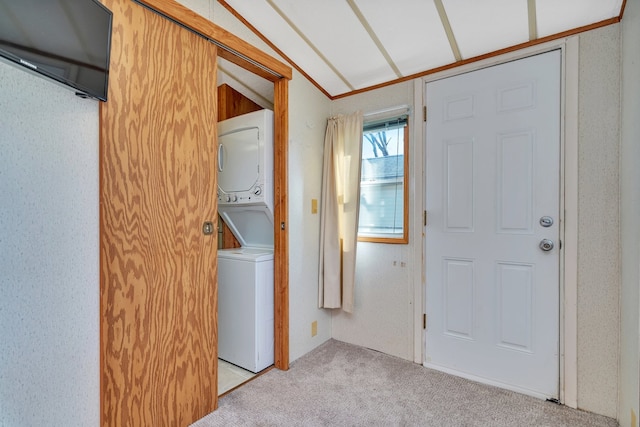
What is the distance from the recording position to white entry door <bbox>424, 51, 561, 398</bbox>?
72.0 inches

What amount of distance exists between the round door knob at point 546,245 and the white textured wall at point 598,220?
13cm

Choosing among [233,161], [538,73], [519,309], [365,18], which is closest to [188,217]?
[233,161]

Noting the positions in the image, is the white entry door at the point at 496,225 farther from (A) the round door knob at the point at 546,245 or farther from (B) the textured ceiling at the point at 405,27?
(B) the textured ceiling at the point at 405,27

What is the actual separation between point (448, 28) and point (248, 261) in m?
1.98

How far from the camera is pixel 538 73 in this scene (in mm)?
1848

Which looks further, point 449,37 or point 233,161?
point 233,161

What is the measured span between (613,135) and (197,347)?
2.58 meters

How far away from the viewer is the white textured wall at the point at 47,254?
1.03 meters

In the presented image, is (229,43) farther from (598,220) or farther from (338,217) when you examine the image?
(598,220)

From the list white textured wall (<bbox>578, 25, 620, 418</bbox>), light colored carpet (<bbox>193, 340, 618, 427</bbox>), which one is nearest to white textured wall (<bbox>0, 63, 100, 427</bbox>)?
light colored carpet (<bbox>193, 340, 618, 427</bbox>)

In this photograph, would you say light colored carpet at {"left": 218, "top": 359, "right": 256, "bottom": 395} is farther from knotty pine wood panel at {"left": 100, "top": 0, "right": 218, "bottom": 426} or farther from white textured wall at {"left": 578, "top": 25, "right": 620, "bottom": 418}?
white textured wall at {"left": 578, "top": 25, "right": 620, "bottom": 418}

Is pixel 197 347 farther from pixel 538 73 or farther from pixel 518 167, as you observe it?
pixel 538 73

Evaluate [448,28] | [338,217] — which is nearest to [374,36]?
[448,28]

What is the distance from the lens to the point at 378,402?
1.83m
